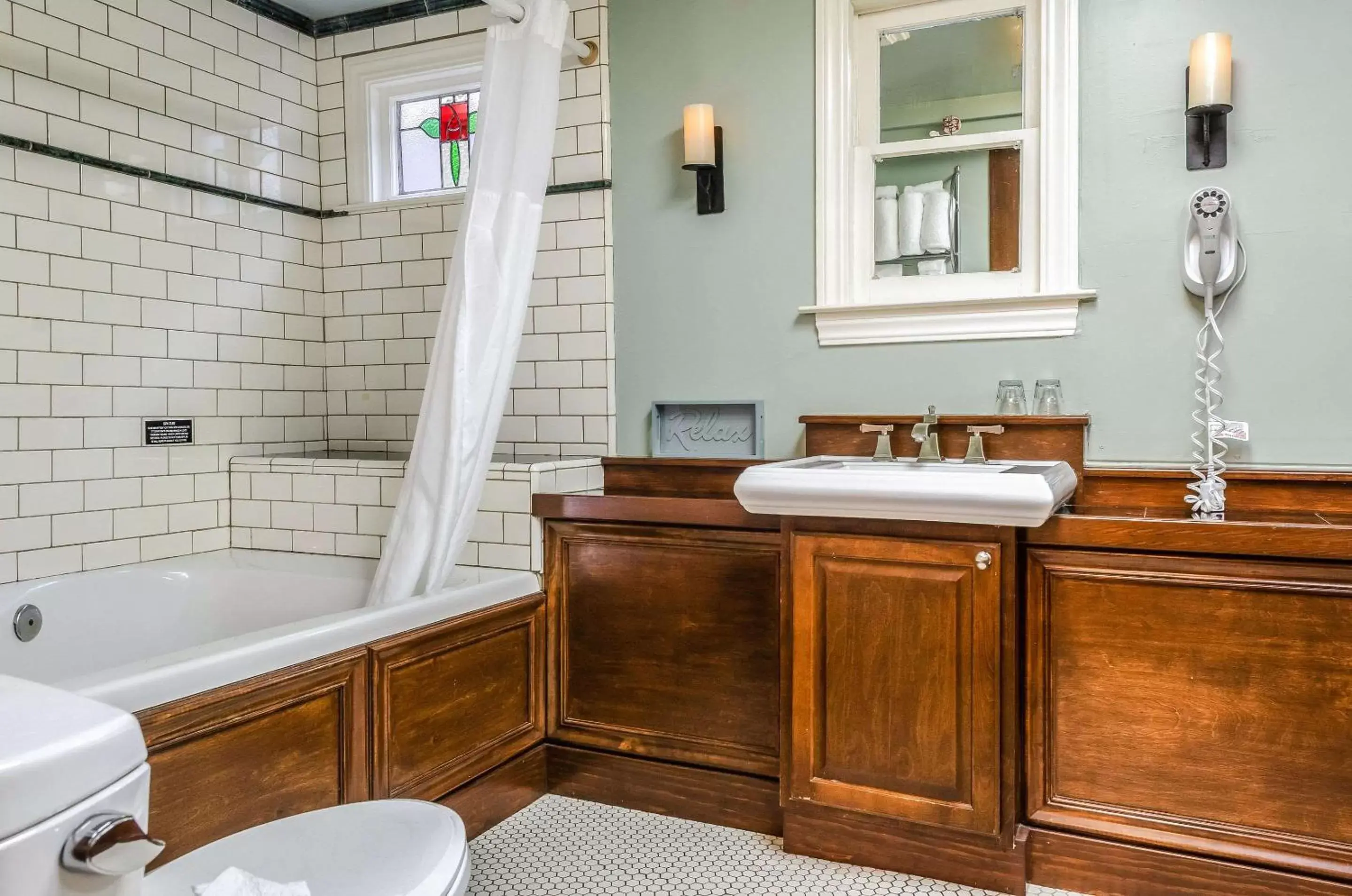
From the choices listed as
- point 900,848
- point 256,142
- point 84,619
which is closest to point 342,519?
point 84,619

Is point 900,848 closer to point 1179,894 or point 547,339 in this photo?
point 1179,894

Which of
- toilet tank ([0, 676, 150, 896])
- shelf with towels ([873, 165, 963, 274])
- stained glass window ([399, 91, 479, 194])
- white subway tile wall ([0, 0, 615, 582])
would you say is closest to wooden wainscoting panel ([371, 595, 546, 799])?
white subway tile wall ([0, 0, 615, 582])

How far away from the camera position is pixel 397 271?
3.40 metres

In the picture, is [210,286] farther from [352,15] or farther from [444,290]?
[352,15]

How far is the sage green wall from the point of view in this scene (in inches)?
90.3

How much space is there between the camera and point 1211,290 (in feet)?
7.64

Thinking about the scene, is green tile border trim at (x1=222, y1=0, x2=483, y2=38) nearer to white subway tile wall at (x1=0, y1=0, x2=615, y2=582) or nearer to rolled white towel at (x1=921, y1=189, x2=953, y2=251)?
white subway tile wall at (x1=0, y1=0, x2=615, y2=582)

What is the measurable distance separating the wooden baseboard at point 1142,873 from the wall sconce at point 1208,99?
5.30ft

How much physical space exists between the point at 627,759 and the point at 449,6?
2.54 m

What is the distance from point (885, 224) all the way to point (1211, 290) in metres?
0.85

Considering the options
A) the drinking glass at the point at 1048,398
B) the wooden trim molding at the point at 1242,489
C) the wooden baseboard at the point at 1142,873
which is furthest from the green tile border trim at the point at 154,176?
the wooden baseboard at the point at 1142,873

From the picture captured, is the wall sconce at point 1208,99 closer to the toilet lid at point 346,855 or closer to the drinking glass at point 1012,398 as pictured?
the drinking glass at point 1012,398

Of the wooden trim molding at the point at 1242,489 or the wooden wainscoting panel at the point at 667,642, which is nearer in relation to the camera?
the wooden trim molding at the point at 1242,489

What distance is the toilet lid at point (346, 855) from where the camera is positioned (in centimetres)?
106
